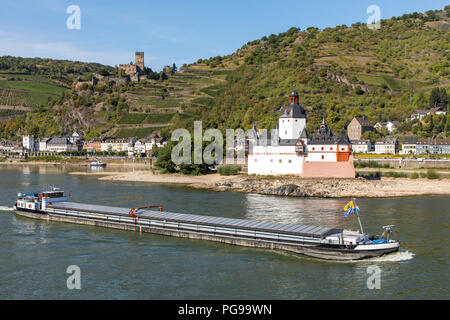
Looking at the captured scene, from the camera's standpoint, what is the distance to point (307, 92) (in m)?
140

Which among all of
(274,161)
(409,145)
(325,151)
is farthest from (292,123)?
(409,145)

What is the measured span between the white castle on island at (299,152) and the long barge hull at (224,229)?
118 ft

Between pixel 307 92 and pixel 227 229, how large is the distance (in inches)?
4488

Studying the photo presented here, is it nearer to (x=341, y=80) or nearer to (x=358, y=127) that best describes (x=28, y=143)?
(x=341, y=80)

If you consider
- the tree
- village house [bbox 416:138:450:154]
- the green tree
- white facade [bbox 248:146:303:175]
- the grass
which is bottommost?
white facade [bbox 248:146:303:175]

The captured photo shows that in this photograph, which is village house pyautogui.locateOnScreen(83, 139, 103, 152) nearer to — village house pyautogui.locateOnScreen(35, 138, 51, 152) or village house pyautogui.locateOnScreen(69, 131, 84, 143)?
Result: village house pyautogui.locateOnScreen(69, 131, 84, 143)

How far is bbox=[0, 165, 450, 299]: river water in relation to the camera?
2217 centimetres

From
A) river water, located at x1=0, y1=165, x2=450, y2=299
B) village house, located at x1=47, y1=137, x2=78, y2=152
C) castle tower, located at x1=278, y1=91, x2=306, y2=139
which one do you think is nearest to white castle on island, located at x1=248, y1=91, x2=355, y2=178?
castle tower, located at x1=278, y1=91, x2=306, y2=139

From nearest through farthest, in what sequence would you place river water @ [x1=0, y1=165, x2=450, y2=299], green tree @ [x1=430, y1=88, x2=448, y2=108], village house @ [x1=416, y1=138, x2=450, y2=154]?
river water @ [x1=0, y1=165, x2=450, y2=299]
village house @ [x1=416, y1=138, x2=450, y2=154]
green tree @ [x1=430, y1=88, x2=448, y2=108]

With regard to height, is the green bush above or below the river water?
above

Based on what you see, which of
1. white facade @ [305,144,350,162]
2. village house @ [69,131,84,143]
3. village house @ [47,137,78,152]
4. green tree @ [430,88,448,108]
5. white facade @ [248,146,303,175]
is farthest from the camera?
village house @ [69,131,84,143]

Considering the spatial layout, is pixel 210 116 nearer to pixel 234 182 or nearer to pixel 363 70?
pixel 363 70

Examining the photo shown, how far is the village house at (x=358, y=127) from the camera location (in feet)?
386
